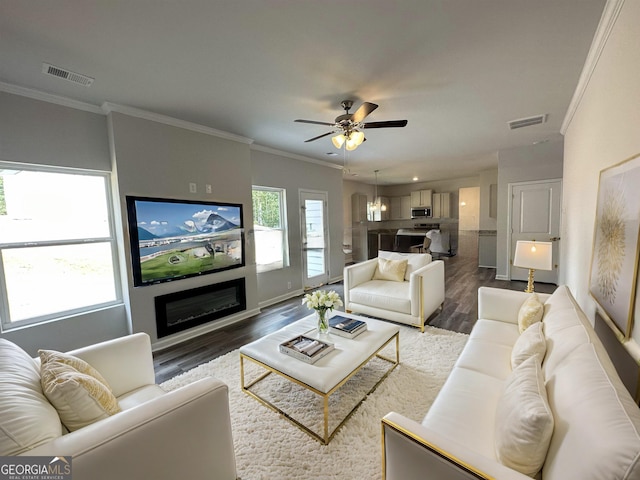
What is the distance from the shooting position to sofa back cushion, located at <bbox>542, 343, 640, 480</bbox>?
683 millimetres

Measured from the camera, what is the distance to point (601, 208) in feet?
5.94

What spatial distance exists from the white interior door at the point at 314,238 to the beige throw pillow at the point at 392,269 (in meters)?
1.71

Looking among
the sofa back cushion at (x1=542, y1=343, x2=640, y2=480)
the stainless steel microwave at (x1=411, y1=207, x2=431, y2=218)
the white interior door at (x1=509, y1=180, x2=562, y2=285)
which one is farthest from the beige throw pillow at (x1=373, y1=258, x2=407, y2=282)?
the stainless steel microwave at (x1=411, y1=207, x2=431, y2=218)

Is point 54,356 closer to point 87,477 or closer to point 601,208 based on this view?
point 87,477

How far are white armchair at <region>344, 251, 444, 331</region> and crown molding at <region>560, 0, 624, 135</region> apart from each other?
2237 millimetres

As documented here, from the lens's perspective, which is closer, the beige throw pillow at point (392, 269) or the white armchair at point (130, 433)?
the white armchair at point (130, 433)

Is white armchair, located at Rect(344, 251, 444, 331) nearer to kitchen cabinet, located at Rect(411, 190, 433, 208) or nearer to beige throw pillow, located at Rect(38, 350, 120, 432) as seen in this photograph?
beige throw pillow, located at Rect(38, 350, 120, 432)

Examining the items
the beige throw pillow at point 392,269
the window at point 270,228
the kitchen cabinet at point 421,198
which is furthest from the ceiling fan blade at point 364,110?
the kitchen cabinet at point 421,198

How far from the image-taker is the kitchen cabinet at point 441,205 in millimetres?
8680

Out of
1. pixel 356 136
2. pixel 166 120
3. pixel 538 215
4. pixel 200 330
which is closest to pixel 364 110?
pixel 356 136

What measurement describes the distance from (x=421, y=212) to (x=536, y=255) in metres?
6.67

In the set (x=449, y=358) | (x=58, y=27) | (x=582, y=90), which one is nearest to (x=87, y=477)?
(x=58, y=27)

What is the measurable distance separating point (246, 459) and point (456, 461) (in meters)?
1.27

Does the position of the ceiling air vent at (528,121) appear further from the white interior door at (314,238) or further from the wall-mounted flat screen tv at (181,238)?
the wall-mounted flat screen tv at (181,238)
